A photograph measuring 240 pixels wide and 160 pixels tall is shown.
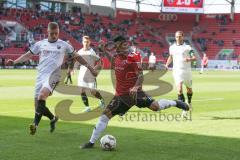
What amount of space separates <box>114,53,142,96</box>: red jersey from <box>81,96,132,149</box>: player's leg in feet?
0.58

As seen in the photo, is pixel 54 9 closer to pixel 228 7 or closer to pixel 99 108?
pixel 228 7

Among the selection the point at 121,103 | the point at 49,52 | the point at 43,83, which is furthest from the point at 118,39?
the point at 43,83

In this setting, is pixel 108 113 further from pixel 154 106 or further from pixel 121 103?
pixel 154 106

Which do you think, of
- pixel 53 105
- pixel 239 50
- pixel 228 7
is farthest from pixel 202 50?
pixel 53 105

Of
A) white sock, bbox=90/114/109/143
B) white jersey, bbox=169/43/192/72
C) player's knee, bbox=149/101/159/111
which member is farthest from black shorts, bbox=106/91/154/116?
white jersey, bbox=169/43/192/72

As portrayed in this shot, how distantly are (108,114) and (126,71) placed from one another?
0.91 metres

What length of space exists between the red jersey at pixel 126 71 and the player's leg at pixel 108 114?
0.18 metres

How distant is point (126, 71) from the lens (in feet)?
32.6

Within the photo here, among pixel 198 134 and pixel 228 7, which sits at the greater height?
pixel 228 7

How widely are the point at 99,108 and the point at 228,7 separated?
7449cm

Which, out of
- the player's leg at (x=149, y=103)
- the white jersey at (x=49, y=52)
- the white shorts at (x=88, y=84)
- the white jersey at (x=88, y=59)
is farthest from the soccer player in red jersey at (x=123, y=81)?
the white shorts at (x=88, y=84)

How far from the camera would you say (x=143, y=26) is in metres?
83.6

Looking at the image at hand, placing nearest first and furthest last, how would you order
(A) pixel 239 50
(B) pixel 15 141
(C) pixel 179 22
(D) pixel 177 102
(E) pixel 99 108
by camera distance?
(B) pixel 15 141, (D) pixel 177 102, (E) pixel 99 108, (A) pixel 239 50, (C) pixel 179 22

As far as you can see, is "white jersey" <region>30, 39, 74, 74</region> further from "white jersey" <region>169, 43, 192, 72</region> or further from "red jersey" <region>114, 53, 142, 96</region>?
"white jersey" <region>169, 43, 192, 72</region>
